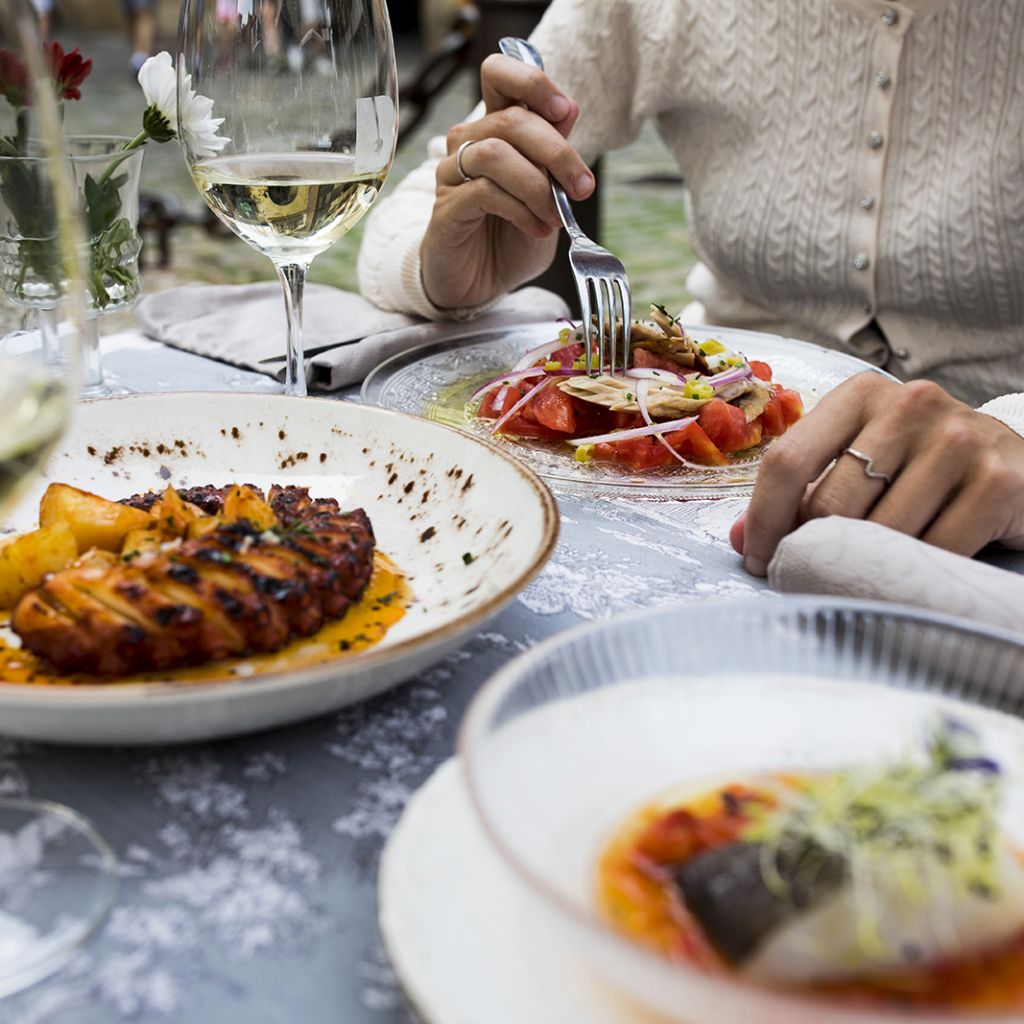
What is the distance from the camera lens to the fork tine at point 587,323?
4.49ft

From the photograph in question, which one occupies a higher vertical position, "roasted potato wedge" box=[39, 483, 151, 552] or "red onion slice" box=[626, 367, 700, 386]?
"roasted potato wedge" box=[39, 483, 151, 552]

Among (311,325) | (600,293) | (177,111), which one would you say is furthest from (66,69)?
(600,293)

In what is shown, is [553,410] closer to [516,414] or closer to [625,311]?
[516,414]

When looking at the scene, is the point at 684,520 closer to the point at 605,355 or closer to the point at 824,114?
the point at 605,355

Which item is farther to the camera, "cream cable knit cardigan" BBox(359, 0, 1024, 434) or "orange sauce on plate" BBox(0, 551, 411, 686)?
"cream cable knit cardigan" BBox(359, 0, 1024, 434)

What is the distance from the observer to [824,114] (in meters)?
1.96

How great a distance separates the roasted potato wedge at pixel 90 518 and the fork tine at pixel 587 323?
0.64 metres

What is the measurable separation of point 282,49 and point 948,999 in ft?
3.49

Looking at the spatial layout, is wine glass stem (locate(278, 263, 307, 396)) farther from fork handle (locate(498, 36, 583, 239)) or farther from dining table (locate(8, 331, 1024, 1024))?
dining table (locate(8, 331, 1024, 1024))

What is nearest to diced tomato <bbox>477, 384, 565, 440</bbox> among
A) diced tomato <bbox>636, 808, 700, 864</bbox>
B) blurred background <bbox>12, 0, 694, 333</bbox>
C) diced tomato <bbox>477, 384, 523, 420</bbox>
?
diced tomato <bbox>477, 384, 523, 420</bbox>

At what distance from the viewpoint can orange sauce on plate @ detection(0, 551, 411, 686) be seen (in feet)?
2.32

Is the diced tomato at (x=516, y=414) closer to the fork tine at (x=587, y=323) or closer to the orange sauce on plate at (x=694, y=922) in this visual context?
the fork tine at (x=587, y=323)

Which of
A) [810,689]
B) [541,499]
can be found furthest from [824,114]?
[810,689]

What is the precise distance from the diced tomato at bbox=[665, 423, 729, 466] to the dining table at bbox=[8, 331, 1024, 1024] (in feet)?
1.05
